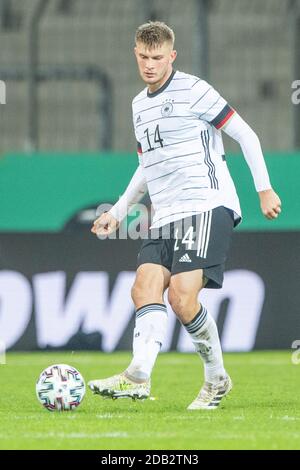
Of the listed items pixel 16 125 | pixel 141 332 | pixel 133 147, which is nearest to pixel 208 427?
pixel 141 332

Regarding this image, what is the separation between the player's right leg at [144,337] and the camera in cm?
729

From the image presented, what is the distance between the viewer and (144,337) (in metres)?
7.45

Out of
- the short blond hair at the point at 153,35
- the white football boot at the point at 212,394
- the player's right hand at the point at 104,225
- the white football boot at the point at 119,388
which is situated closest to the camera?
the white football boot at the point at 119,388

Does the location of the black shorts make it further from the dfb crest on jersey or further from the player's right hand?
the dfb crest on jersey

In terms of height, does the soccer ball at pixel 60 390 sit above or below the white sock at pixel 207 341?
below

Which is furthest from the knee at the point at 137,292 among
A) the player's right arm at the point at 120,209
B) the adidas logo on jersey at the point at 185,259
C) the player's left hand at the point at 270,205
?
the player's left hand at the point at 270,205

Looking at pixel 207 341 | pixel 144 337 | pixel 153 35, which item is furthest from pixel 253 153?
pixel 144 337

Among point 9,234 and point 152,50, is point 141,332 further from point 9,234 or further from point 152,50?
point 9,234

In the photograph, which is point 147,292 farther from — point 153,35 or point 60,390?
point 153,35

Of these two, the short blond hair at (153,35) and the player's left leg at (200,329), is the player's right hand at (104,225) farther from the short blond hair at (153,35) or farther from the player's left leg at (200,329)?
the short blond hair at (153,35)

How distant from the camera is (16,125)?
17203 mm

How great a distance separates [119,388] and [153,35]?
1986 mm

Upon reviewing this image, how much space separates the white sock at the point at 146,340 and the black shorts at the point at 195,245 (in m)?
0.26

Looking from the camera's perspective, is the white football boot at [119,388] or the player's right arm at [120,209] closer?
the white football boot at [119,388]
